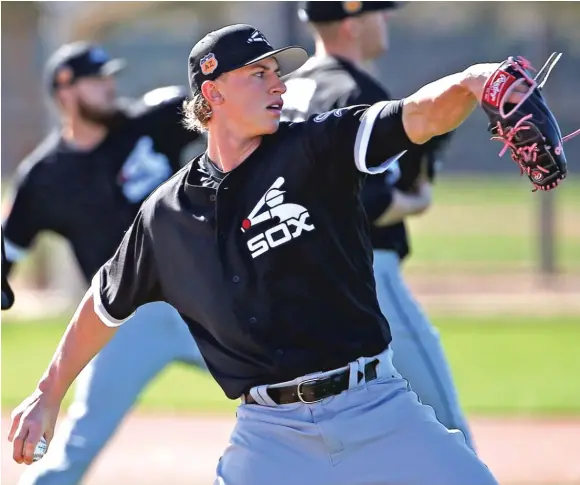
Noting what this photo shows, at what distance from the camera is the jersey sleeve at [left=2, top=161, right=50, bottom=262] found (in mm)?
5562

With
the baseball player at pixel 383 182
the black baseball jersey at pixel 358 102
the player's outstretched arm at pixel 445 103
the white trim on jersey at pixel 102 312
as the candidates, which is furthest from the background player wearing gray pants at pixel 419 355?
the player's outstretched arm at pixel 445 103

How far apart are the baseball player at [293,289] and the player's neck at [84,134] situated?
2.26m

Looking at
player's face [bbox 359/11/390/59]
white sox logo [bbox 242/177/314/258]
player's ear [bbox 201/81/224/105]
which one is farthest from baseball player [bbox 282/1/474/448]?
white sox logo [bbox 242/177/314/258]

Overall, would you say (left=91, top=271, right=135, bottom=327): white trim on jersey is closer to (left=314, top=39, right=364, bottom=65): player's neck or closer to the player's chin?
the player's chin

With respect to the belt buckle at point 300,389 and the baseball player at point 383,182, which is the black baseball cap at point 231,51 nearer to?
the baseball player at point 383,182

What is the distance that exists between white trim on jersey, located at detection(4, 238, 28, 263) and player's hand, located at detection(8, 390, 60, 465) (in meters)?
1.86

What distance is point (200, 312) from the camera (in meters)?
3.56

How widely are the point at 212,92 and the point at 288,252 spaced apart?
61 cm

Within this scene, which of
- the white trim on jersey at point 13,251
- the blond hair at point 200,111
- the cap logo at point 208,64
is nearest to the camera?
the cap logo at point 208,64

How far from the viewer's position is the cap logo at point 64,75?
20.0ft

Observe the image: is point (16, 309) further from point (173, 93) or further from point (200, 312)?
point (200, 312)

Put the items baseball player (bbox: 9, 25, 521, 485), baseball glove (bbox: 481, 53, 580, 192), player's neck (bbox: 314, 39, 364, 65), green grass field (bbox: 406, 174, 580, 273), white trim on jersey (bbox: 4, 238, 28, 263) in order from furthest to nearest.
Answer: green grass field (bbox: 406, 174, 580, 273), white trim on jersey (bbox: 4, 238, 28, 263), player's neck (bbox: 314, 39, 364, 65), baseball player (bbox: 9, 25, 521, 485), baseball glove (bbox: 481, 53, 580, 192)

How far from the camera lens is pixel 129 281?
12.2ft

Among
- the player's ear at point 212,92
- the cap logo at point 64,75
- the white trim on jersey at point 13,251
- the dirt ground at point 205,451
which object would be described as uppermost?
the player's ear at point 212,92
